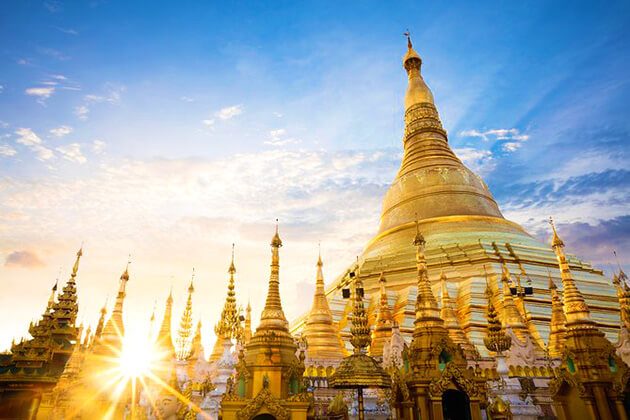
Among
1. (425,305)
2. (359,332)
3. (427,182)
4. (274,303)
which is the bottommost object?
(359,332)

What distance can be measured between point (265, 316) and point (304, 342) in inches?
196

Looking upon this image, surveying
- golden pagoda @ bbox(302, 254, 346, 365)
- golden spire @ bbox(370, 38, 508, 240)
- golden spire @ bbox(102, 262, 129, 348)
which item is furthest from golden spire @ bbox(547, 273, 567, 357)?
golden spire @ bbox(102, 262, 129, 348)

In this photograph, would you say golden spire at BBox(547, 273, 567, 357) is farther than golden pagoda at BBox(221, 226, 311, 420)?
Yes

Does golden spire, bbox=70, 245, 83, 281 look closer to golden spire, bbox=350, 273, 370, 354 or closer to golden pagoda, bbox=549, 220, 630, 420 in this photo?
golden spire, bbox=350, 273, 370, 354

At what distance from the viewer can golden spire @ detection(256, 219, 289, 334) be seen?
9289 mm

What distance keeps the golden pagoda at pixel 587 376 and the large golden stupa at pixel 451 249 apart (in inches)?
289

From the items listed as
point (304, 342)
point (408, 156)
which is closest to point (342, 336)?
point (304, 342)

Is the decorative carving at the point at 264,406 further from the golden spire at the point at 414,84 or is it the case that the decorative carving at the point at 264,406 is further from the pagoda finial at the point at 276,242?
the golden spire at the point at 414,84

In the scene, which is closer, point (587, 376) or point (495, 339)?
point (587, 376)

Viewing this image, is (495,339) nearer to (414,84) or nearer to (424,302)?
(424,302)

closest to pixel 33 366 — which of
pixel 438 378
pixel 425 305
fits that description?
pixel 438 378

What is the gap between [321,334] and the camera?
1623 centimetres

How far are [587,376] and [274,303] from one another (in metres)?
6.87

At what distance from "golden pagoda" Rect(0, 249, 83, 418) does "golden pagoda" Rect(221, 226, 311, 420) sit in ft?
9.78
